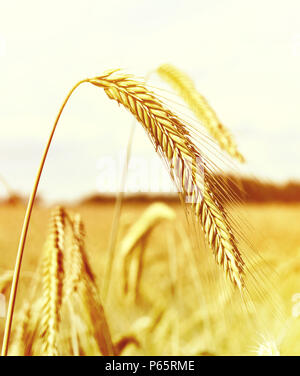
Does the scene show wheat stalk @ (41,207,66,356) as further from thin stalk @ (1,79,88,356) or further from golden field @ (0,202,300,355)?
golden field @ (0,202,300,355)

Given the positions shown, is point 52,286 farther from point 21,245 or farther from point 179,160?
point 179,160

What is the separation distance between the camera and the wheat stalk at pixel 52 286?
1.00 meters

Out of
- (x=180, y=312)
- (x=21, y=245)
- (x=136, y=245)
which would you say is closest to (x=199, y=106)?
(x=21, y=245)

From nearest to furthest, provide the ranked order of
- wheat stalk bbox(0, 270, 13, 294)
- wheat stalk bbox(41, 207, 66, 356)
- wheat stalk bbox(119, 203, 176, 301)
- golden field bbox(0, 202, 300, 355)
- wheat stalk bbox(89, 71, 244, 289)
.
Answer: wheat stalk bbox(89, 71, 244, 289)
wheat stalk bbox(41, 207, 66, 356)
wheat stalk bbox(0, 270, 13, 294)
golden field bbox(0, 202, 300, 355)
wheat stalk bbox(119, 203, 176, 301)

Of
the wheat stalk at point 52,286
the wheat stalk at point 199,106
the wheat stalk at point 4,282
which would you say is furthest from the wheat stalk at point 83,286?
the wheat stalk at point 199,106

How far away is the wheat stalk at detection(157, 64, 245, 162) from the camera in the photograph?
1478mm

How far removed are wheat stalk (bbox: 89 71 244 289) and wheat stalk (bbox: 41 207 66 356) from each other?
0.32 metres

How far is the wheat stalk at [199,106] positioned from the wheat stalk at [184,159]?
1.78 ft

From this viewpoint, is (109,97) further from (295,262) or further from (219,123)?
(295,262)

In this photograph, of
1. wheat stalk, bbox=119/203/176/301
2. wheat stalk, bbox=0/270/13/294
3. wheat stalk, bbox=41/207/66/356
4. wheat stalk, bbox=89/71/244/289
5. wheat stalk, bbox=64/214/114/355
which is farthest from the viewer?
wheat stalk, bbox=119/203/176/301

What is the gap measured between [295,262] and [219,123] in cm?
113

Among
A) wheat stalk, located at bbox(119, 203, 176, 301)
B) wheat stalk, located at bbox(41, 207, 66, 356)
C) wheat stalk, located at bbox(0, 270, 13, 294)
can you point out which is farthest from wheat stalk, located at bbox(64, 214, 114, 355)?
wheat stalk, located at bbox(119, 203, 176, 301)

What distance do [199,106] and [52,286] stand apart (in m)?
0.83

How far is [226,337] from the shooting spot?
100 inches
